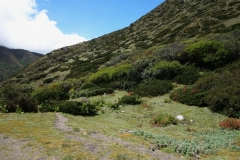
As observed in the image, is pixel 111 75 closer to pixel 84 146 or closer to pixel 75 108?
pixel 75 108

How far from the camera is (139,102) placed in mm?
16844

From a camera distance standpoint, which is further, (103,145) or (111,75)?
(111,75)

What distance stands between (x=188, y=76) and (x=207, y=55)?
14.2 feet

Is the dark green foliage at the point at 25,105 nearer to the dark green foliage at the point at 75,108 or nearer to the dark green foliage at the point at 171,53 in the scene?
the dark green foliage at the point at 75,108

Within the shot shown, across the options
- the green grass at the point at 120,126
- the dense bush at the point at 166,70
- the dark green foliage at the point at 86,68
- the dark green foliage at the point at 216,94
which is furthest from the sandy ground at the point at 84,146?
the dark green foliage at the point at 86,68

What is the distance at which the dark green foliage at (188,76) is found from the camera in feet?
63.0

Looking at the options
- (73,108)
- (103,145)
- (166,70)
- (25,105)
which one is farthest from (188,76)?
(25,105)

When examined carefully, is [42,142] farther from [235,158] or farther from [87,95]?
[87,95]

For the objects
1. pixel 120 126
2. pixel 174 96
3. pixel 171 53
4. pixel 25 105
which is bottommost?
pixel 120 126

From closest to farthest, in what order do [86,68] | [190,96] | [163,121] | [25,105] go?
[163,121] → [25,105] → [190,96] → [86,68]

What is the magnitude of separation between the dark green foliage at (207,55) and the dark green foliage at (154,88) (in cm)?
575

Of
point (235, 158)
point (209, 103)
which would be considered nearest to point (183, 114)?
point (209, 103)

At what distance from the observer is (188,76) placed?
→ 65.2ft

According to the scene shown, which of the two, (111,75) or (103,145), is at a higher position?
(111,75)
